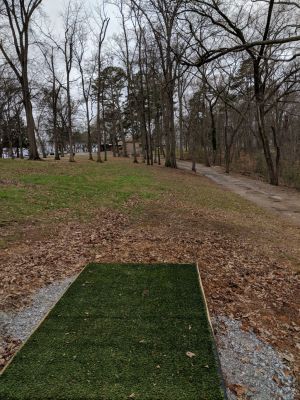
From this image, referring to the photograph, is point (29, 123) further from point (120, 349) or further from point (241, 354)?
point (241, 354)

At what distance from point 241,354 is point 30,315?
2.51 meters

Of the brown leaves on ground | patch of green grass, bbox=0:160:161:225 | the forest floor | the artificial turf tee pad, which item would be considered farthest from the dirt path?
the artificial turf tee pad

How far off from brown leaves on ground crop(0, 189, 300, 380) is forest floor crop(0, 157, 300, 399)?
0.02m

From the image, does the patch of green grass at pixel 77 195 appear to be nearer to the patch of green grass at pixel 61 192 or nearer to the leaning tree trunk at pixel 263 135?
the patch of green grass at pixel 61 192

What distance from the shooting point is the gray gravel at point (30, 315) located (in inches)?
143

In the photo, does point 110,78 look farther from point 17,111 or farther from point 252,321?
point 252,321

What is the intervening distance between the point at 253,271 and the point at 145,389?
347 centimetres

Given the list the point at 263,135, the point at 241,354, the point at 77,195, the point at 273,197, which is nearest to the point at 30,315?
the point at 241,354

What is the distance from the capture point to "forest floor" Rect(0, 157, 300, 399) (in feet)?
13.9

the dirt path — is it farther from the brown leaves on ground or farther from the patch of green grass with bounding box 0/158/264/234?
the brown leaves on ground

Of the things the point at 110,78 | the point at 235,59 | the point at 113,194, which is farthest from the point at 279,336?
the point at 110,78

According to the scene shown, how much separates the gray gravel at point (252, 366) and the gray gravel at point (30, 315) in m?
2.13

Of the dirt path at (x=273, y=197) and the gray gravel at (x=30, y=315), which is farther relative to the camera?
the dirt path at (x=273, y=197)

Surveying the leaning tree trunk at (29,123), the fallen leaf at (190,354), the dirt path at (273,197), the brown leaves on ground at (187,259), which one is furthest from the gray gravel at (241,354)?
the leaning tree trunk at (29,123)
